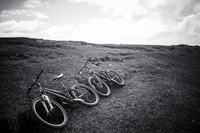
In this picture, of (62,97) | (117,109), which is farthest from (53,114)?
(117,109)

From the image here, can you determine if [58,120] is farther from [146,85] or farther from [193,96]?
[193,96]

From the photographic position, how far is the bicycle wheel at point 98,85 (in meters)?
8.11

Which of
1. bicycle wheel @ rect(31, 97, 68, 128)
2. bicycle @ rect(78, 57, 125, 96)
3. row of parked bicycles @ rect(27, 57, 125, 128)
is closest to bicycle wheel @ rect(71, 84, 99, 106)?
row of parked bicycles @ rect(27, 57, 125, 128)

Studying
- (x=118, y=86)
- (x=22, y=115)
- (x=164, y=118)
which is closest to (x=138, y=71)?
(x=118, y=86)

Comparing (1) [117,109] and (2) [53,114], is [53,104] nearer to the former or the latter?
(2) [53,114]

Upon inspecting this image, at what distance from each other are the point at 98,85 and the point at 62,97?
9.82 ft

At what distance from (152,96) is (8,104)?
7.93 meters

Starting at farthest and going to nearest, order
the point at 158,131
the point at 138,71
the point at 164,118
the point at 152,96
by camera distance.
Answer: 1. the point at 138,71
2. the point at 152,96
3. the point at 164,118
4. the point at 158,131

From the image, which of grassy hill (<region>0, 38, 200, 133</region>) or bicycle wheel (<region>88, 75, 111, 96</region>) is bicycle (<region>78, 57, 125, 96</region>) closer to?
bicycle wheel (<region>88, 75, 111, 96</region>)

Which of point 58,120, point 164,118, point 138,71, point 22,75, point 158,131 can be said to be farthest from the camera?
point 138,71

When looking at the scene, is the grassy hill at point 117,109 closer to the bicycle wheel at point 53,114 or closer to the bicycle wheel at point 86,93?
the bicycle wheel at point 53,114

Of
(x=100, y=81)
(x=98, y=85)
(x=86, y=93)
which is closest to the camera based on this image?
(x=86, y=93)

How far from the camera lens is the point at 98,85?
8094mm

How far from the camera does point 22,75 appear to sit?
8836 mm
